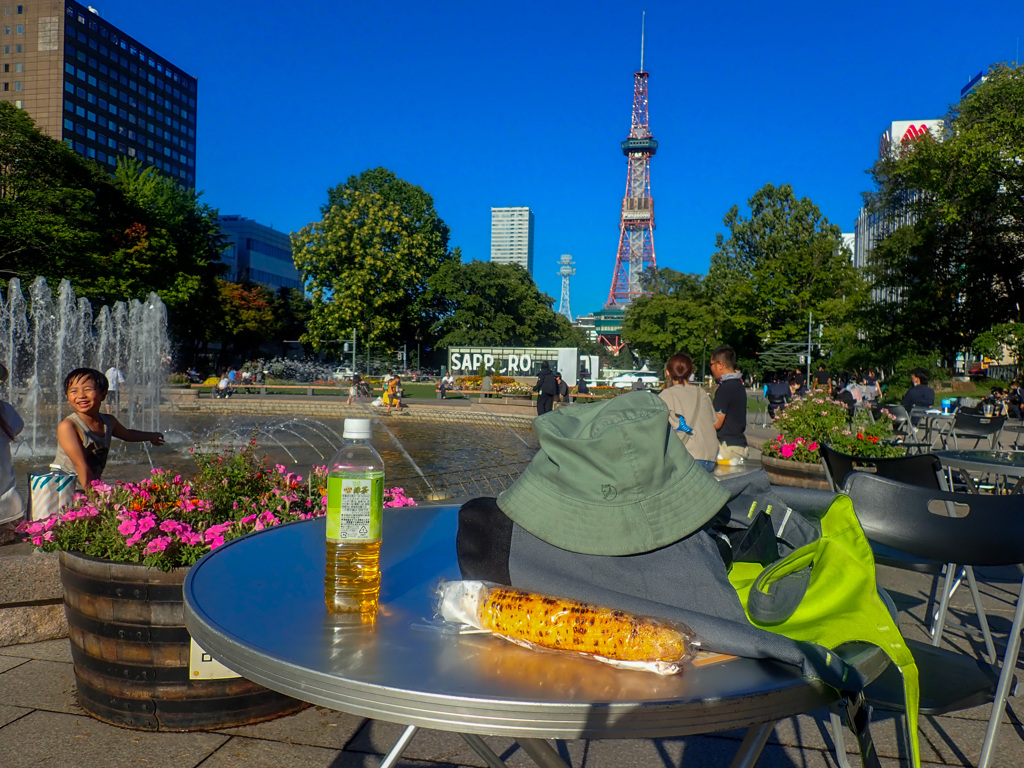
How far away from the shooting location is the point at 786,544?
1874mm

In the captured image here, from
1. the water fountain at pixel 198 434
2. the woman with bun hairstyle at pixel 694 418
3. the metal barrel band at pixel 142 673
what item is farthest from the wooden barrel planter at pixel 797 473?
the metal barrel band at pixel 142 673

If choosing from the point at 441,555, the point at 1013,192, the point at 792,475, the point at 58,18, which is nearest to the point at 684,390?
the point at 792,475

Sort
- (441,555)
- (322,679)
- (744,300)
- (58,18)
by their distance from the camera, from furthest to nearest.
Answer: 1. (58,18)
2. (744,300)
3. (441,555)
4. (322,679)

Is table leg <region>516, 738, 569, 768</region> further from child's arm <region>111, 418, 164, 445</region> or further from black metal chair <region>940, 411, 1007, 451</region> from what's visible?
black metal chair <region>940, 411, 1007, 451</region>

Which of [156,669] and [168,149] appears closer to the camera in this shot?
[156,669]

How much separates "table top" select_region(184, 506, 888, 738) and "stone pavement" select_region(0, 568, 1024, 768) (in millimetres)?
1546

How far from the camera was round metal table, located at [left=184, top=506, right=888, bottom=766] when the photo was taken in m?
1.21

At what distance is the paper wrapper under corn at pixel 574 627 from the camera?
1320mm

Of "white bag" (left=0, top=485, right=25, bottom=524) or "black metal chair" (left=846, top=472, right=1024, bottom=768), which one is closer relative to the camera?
"black metal chair" (left=846, top=472, right=1024, bottom=768)

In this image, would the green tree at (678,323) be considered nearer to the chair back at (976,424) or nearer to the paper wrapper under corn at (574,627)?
the chair back at (976,424)

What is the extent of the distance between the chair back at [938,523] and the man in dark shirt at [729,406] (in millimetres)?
4772

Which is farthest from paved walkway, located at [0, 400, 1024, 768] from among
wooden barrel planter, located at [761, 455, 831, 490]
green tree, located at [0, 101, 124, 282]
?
green tree, located at [0, 101, 124, 282]

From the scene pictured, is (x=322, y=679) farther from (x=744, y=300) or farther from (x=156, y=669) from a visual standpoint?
(x=744, y=300)

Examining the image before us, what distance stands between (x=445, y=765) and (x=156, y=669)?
3.98 feet
